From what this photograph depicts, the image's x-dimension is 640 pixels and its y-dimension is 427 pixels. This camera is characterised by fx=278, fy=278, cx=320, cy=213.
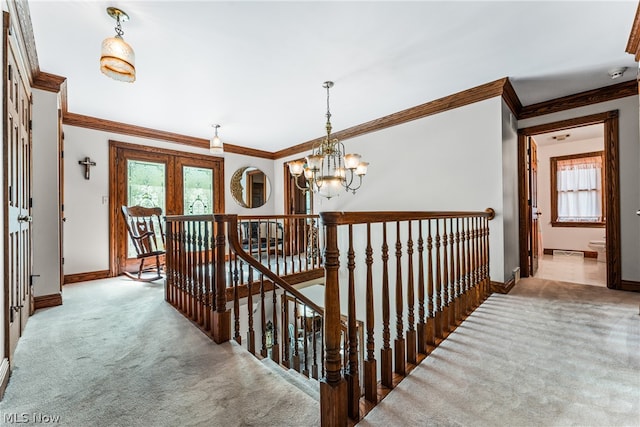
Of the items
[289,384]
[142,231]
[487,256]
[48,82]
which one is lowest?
[289,384]

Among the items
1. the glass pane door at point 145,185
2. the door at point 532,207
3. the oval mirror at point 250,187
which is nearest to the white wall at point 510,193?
the door at point 532,207

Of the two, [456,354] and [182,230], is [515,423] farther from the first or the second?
[182,230]

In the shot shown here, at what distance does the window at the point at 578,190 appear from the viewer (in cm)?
566

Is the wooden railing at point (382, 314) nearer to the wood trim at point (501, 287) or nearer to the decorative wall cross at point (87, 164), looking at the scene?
the wood trim at point (501, 287)

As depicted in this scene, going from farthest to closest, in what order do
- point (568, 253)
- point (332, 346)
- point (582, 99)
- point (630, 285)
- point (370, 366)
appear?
point (568, 253) → point (582, 99) → point (630, 285) → point (370, 366) → point (332, 346)

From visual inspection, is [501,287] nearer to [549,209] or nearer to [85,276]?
[549,209]

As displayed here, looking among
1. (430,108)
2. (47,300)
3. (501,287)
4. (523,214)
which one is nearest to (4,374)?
(47,300)

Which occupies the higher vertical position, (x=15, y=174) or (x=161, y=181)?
(x=161, y=181)

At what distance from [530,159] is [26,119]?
5.90 metres

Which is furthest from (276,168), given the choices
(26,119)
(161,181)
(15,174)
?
(15,174)

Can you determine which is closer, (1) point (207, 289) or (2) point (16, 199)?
(2) point (16, 199)

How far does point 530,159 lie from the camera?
4.05 meters

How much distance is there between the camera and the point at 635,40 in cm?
229

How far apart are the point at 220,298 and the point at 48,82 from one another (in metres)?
2.84
